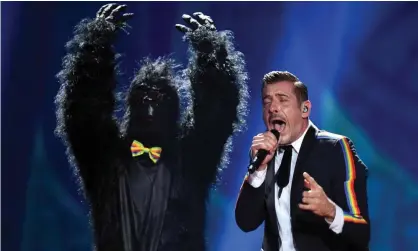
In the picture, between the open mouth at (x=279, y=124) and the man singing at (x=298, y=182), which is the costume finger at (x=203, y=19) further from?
the open mouth at (x=279, y=124)

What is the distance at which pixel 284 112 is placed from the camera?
194 centimetres

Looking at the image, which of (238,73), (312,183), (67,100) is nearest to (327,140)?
(312,183)

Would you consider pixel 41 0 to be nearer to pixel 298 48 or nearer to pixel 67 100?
pixel 67 100

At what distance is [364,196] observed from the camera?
5.61ft

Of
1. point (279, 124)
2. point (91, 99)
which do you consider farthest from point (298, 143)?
point (91, 99)

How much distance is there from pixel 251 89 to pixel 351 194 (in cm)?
83

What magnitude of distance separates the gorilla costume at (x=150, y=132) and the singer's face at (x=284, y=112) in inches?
15.4

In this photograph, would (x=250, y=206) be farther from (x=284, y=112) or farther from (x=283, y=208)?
(x=284, y=112)

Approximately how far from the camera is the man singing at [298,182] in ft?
5.53

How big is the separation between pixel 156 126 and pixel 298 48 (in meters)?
0.67

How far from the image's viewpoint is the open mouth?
76.5 inches

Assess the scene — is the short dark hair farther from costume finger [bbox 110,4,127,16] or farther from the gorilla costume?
costume finger [bbox 110,4,127,16]

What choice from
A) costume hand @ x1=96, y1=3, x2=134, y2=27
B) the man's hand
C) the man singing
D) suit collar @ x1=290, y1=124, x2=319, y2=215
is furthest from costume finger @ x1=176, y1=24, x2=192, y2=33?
the man's hand

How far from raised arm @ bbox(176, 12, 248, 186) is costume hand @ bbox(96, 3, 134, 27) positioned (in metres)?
0.26
